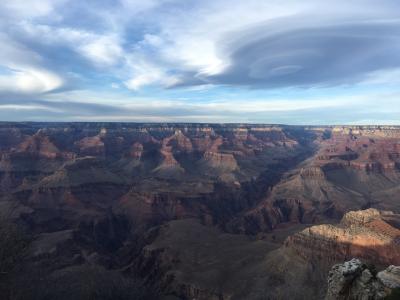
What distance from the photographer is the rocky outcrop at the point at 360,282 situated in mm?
34944

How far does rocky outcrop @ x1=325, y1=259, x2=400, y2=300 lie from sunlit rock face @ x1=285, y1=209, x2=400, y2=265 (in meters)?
55.6

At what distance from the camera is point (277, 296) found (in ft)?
269

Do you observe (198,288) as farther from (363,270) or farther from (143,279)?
(363,270)

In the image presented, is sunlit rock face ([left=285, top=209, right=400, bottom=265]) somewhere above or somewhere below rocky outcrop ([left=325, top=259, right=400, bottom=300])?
below

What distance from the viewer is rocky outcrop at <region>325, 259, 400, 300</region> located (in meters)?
34.9

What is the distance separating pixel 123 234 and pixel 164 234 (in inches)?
1667

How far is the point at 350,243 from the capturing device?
3629 inches

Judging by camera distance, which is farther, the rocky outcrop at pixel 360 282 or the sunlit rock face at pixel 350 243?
the sunlit rock face at pixel 350 243

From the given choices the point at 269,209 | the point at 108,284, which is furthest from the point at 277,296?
the point at 269,209

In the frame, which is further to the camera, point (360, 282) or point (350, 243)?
point (350, 243)

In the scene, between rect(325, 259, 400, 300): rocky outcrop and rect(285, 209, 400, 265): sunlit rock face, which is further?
rect(285, 209, 400, 265): sunlit rock face

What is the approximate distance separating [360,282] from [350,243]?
196ft

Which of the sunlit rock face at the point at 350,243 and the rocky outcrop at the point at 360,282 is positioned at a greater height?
the rocky outcrop at the point at 360,282

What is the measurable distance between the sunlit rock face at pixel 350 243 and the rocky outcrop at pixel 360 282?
55.6 metres
